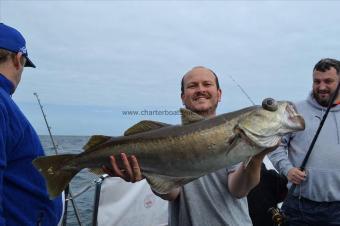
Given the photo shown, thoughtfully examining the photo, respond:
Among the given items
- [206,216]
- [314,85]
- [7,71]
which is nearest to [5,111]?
[7,71]

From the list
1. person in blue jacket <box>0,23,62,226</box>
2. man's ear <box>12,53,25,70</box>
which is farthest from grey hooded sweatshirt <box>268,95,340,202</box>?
man's ear <box>12,53,25,70</box>

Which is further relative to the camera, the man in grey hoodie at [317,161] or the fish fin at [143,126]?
the man in grey hoodie at [317,161]

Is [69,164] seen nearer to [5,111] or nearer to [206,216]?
[5,111]

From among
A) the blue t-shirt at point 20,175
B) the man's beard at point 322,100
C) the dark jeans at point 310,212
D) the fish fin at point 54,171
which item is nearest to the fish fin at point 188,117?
the fish fin at point 54,171

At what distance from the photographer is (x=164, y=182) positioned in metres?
3.42

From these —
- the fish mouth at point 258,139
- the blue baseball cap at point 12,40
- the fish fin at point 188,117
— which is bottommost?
the fish mouth at point 258,139

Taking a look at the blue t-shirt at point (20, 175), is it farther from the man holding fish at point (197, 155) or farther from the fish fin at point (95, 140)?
the fish fin at point (95, 140)

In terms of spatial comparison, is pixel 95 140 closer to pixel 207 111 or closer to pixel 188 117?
pixel 188 117

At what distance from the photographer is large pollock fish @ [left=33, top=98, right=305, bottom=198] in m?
3.00

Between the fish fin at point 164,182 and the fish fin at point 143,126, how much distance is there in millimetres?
398

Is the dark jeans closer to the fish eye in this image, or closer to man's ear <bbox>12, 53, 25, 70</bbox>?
the fish eye

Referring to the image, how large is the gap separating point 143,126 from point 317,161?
2885 millimetres

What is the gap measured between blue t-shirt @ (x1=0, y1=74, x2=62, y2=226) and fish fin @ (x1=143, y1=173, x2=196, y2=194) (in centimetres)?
109

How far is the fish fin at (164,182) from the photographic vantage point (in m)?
3.36
